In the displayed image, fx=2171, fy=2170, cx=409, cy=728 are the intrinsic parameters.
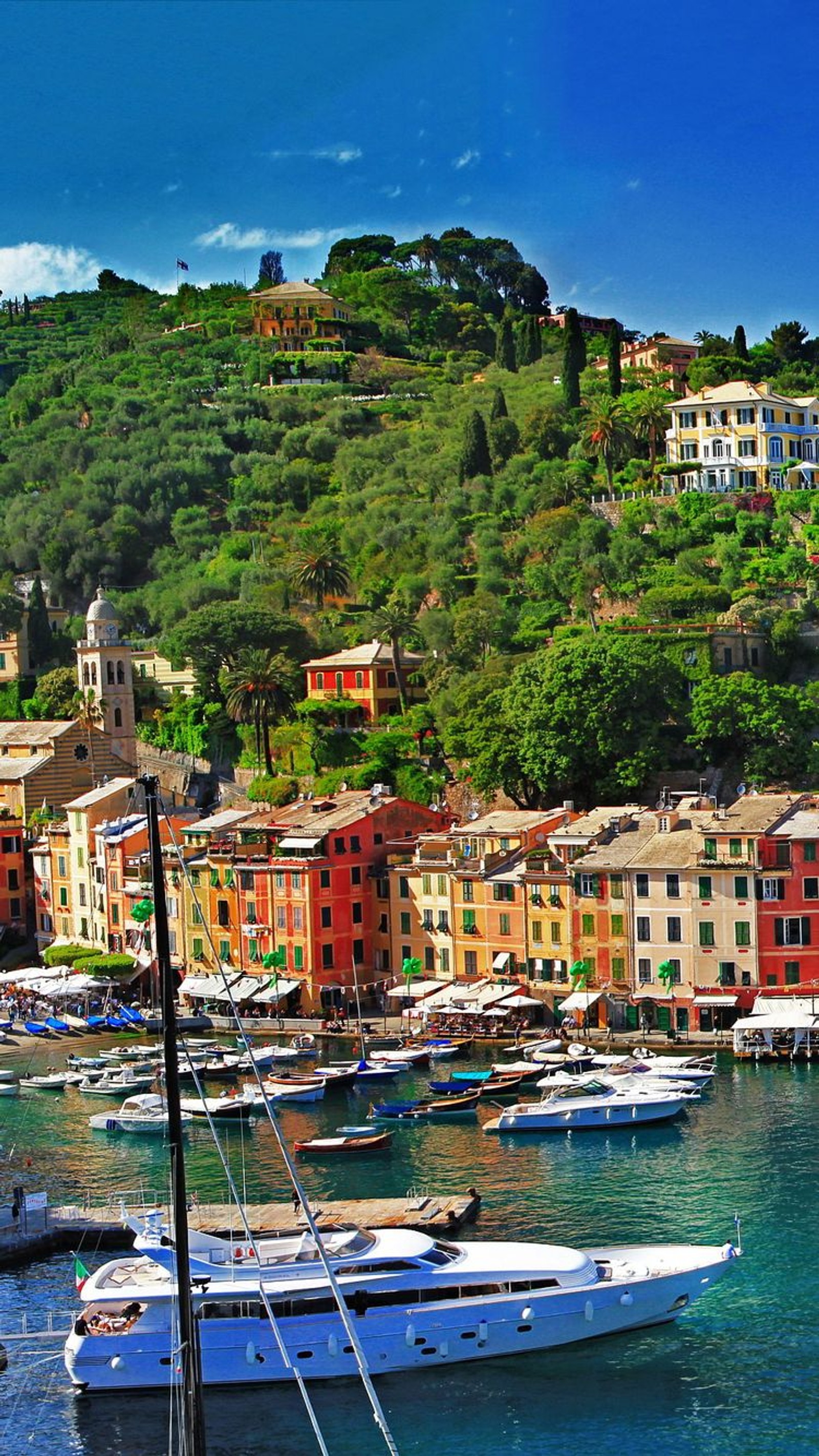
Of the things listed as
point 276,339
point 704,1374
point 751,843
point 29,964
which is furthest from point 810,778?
point 276,339

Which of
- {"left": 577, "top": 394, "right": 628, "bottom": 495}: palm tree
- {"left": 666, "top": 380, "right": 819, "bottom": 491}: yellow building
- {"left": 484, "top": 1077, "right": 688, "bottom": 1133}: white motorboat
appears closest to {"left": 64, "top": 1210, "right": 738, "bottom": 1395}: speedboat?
{"left": 484, "top": 1077, "right": 688, "bottom": 1133}: white motorboat

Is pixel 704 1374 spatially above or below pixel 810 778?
below

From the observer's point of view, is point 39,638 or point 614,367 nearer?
point 39,638

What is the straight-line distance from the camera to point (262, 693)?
103000mm

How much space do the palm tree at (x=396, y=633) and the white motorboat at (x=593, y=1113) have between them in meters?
44.3

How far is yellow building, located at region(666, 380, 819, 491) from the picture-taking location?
11888 centimetres

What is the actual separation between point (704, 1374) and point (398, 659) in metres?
66.6

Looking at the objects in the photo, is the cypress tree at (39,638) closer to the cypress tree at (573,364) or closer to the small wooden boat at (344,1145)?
the cypress tree at (573,364)

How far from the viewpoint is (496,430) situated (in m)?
136

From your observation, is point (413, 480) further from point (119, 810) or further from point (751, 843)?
point (751, 843)

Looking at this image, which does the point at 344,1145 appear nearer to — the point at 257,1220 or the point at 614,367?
the point at 257,1220

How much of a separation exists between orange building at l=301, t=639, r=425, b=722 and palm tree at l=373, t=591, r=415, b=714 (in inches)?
10.2

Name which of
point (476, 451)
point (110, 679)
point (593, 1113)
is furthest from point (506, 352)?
point (593, 1113)

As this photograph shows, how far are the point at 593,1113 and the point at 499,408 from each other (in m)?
83.2
